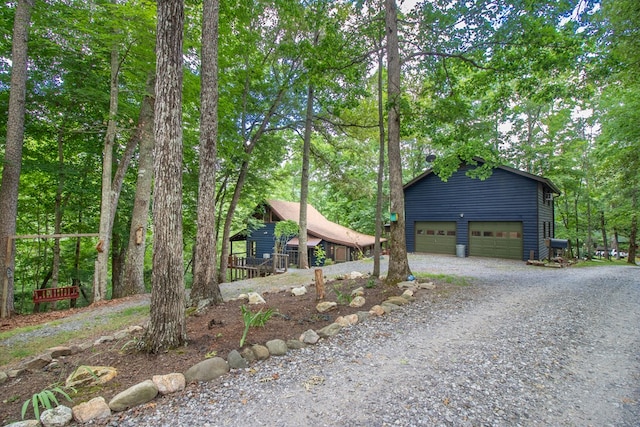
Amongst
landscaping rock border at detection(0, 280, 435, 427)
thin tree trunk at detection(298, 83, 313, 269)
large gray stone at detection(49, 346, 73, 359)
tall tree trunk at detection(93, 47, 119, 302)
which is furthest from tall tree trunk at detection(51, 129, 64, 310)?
landscaping rock border at detection(0, 280, 435, 427)

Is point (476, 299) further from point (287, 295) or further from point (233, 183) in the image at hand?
point (233, 183)

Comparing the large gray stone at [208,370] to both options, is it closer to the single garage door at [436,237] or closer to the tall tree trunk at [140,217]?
the tall tree trunk at [140,217]

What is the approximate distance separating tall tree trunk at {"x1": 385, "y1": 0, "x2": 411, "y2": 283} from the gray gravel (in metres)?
1.90

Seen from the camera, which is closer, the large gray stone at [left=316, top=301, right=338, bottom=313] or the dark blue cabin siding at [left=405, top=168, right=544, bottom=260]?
the large gray stone at [left=316, top=301, right=338, bottom=313]

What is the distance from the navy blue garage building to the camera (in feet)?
41.2

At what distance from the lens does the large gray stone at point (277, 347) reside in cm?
325

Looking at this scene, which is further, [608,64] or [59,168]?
[59,168]

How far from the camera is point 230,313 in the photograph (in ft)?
14.8

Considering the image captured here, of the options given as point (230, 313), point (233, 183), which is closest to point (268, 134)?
point (233, 183)

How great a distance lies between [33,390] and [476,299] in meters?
6.36

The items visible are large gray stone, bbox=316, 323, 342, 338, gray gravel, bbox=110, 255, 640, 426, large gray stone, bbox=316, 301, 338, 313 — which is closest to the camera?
gray gravel, bbox=110, 255, 640, 426

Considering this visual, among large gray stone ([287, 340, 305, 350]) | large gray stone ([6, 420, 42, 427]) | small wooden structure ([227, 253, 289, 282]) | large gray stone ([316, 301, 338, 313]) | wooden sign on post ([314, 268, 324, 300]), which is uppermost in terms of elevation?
wooden sign on post ([314, 268, 324, 300])

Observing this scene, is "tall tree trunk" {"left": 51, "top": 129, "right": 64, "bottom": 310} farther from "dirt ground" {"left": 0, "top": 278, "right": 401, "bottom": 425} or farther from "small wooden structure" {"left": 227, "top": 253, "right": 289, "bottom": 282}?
"dirt ground" {"left": 0, "top": 278, "right": 401, "bottom": 425}

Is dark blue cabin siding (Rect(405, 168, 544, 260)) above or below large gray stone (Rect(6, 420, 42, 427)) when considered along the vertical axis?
above
